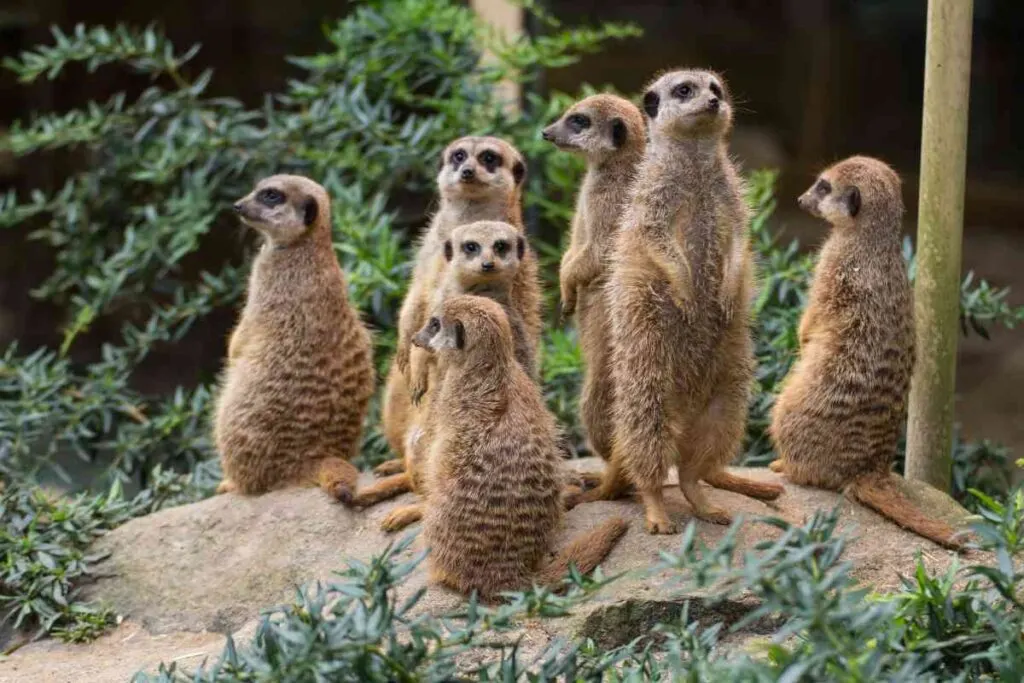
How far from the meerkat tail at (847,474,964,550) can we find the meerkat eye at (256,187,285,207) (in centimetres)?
171

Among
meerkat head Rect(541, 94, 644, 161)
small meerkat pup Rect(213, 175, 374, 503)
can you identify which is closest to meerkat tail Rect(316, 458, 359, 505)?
small meerkat pup Rect(213, 175, 374, 503)

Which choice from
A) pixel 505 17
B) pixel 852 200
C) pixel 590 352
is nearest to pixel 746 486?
pixel 590 352

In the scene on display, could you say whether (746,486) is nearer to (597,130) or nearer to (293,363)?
(597,130)

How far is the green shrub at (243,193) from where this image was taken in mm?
4531

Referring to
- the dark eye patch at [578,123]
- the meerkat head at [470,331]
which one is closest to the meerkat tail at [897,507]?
the meerkat head at [470,331]

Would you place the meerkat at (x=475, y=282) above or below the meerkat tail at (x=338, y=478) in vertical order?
above

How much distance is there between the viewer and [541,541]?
3.05m

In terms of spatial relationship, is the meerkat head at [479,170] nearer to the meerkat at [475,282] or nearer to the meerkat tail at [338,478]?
the meerkat at [475,282]

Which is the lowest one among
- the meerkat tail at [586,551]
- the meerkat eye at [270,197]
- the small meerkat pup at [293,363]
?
the meerkat tail at [586,551]

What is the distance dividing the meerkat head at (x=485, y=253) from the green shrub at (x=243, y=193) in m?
1.09

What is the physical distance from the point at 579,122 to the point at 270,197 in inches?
37.8

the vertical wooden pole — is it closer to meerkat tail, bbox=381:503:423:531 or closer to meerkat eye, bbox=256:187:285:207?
meerkat eye, bbox=256:187:285:207

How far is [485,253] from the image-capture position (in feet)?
10.8

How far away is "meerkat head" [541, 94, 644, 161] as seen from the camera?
11.3ft
